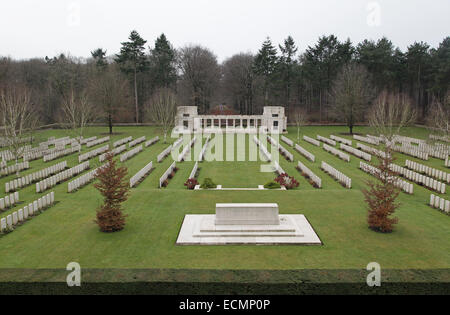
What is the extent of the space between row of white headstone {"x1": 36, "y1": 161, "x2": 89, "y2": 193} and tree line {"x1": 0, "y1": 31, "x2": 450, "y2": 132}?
29711 mm

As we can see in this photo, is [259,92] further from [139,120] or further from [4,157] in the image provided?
[4,157]

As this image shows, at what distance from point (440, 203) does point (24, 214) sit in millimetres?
22097

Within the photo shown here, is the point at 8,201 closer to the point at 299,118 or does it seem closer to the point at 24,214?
the point at 24,214

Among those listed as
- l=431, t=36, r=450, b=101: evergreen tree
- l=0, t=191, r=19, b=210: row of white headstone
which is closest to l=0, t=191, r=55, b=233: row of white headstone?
l=0, t=191, r=19, b=210: row of white headstone

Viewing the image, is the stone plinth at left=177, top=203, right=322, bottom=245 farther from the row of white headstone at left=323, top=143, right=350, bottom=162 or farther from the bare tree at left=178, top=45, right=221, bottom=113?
the bare tree at left=178, top=45, right=221, bottom=113

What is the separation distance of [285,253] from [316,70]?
64.9 m

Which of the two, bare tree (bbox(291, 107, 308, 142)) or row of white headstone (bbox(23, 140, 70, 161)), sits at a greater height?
bare tree (bbox(291, 107, 308, 142))

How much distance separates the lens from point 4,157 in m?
33.4

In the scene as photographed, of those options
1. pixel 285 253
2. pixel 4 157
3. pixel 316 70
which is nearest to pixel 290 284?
pixel 285 253

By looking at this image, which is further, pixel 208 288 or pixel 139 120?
pixel 139 120

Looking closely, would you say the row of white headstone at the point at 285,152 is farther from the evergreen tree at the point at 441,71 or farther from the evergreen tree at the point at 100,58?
the evergreen tree at the point at 100,58

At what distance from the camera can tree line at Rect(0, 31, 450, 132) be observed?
60562 mm

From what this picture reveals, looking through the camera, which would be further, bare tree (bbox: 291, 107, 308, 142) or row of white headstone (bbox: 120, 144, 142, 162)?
bare tree (bbox: 291, 107, 308, 142)
